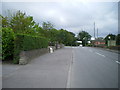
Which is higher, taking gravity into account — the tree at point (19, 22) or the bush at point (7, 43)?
the tree at point (19, 22)

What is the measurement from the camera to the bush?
8184 millimetres

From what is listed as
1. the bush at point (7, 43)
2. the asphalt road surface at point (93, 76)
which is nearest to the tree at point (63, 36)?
the bush at point (7, 43)

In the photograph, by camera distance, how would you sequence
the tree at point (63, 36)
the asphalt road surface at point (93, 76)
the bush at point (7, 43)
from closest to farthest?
the asphalt road surface at point (93, 76)
the bush at point (7, 43)
the tree at point (63, 36)

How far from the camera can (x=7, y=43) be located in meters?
8.37

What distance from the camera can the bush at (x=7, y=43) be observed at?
818 centimetres

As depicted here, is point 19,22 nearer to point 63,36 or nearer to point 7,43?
point 7,43

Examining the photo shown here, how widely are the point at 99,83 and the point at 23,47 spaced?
235 inches

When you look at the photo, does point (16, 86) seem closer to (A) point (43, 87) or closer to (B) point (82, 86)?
(A) point (43, 87)

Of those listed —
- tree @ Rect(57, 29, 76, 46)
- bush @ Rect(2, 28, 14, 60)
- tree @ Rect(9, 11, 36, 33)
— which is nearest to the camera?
bush @ Rect(2, 28, 14, 60)

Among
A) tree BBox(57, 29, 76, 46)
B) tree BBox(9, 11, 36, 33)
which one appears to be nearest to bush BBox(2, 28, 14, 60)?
tree BBox(9, 11, 36, 33)

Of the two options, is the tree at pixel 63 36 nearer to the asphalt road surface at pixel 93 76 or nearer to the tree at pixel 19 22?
the tree at pixel 19 22

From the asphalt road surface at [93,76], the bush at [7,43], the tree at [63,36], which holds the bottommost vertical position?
the asphalt road surface at [93,76]

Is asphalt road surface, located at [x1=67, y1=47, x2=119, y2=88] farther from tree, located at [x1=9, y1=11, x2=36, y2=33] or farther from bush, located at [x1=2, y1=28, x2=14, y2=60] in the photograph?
tree, located at [x1=9, y1=11, x2=36, y2=33]

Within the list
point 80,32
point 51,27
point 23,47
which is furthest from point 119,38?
point 80,32
